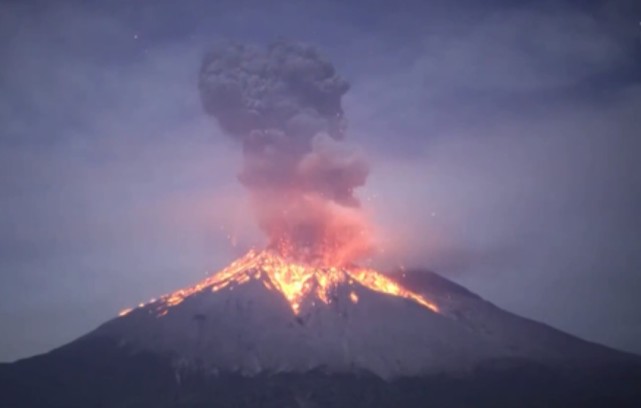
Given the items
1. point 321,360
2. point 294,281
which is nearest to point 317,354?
point 321,360

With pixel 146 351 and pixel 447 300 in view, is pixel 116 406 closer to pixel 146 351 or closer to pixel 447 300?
pixel 146 351

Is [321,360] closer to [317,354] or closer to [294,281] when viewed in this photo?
[317,354]

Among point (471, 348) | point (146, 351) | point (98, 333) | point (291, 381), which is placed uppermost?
point (98, 333)

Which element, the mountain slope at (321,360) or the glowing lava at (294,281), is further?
the glowing lava at (294,281)

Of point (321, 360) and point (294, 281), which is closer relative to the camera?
point (321, 360)

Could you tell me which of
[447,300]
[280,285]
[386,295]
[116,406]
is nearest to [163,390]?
[116,406]
